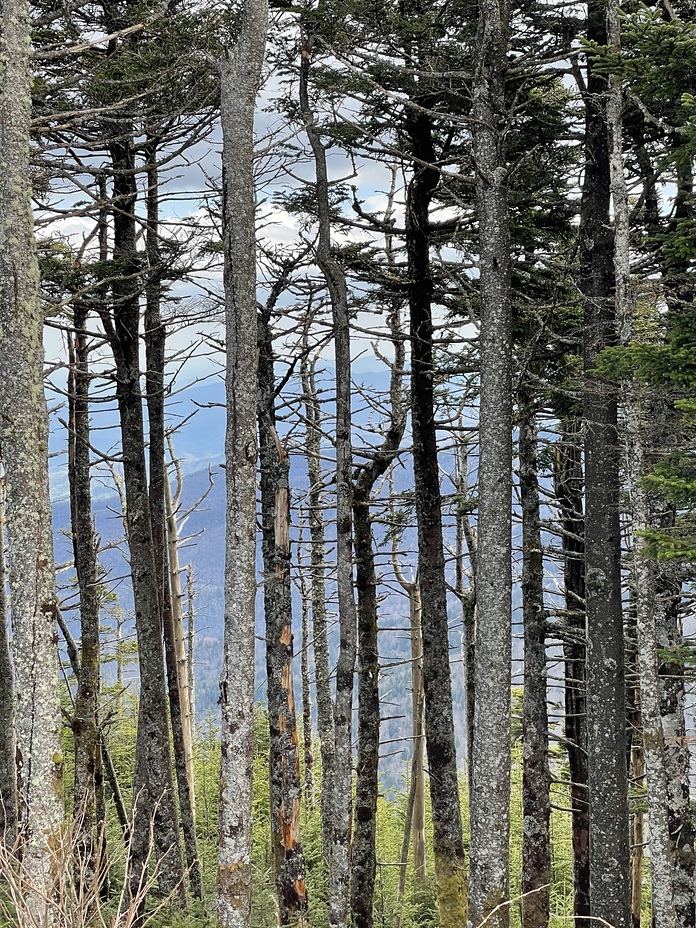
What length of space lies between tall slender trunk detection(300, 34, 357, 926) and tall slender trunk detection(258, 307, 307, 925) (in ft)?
2.44

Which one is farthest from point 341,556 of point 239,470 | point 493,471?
point 239,470

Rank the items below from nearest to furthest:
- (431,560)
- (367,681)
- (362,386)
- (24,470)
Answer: (24,470)
(431,560)
(367,681)
(362,386)

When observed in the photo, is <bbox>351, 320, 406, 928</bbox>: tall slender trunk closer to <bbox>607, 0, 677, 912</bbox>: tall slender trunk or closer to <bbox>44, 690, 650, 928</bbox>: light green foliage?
<bbox>44, 690, 650, 928</bbox>: light green foliage

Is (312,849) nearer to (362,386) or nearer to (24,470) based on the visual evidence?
(362,386)

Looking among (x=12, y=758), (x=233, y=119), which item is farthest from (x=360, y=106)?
(x=12, y=758)

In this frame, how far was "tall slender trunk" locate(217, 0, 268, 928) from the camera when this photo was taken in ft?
22.9

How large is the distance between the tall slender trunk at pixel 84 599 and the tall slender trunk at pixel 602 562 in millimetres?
6229

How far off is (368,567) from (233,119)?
7.17m

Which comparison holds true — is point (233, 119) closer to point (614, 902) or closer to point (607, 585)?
point (607, 585)

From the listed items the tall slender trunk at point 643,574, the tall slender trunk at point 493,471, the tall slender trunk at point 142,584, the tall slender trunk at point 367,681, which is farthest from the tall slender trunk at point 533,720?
the tall slender trunk at point 142,584

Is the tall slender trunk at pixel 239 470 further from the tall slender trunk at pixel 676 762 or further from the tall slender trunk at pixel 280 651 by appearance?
the tall slender trunk at pixel 676 762

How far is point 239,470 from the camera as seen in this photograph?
734 centimetres

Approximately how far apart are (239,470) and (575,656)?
843 centimetres

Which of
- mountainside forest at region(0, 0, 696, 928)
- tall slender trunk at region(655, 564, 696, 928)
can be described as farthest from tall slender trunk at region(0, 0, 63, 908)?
tall slender trunk at region(655, 564, 696, 928)
